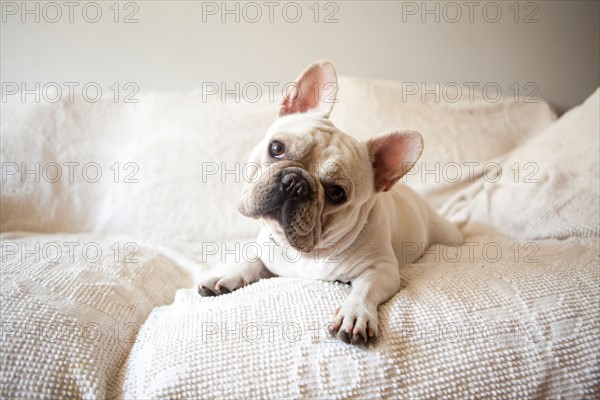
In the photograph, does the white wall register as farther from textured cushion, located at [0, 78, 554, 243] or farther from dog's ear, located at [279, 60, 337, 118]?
dog's ear, located at [279, 60, 337, 118]

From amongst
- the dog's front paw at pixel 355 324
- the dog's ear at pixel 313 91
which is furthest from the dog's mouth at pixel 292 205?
the dog's ear at pixel 313 91

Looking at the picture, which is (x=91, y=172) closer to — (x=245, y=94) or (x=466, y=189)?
(x=245, y=94)

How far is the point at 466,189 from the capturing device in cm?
197

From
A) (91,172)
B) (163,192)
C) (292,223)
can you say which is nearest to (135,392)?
(292,223)

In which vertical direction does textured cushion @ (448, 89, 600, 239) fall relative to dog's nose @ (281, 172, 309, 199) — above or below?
below

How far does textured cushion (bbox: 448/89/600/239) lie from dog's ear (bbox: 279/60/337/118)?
972mm

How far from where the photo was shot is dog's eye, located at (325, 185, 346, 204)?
1124mm

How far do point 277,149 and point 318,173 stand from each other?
0.51 ft

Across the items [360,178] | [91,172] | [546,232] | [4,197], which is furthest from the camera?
[91,172]

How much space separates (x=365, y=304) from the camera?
0.99m

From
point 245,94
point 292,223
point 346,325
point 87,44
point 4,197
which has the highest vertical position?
point 87,44

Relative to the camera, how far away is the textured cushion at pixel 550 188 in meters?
1.53

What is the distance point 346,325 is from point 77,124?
1713 mm

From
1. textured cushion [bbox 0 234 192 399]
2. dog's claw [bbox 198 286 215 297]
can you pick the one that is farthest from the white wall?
dog's claw [bbox 198 286 215 297]
